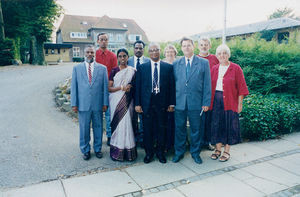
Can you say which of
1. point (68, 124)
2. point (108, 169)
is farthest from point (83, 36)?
point (108, 169)

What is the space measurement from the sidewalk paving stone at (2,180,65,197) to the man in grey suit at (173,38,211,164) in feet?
7.46

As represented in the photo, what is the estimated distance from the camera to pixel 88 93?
445cm

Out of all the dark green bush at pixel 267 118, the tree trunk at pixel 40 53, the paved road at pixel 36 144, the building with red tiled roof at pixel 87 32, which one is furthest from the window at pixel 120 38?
the dark green bush at pixel 267 118

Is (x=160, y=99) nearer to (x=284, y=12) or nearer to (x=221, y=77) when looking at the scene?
(x=221, y=77)

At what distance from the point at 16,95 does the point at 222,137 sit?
821cm

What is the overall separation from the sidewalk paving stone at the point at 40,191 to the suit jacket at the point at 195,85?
244cm

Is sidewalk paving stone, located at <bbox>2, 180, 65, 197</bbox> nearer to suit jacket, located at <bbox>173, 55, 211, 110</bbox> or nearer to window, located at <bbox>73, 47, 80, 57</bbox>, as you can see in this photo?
suit jacket, located at <bbox>173, 55, 211, 110</bbox>

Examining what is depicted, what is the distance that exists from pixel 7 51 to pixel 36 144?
59.0ft

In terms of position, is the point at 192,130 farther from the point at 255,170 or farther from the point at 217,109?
the point at 255,170

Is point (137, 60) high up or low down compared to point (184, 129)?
up

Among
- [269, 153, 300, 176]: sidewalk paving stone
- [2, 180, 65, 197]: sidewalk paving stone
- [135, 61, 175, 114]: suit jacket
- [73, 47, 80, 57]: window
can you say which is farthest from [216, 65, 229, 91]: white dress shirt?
[73, 47, 80, 57]: window

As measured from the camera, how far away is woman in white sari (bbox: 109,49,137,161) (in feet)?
14.5

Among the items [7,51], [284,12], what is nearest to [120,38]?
[7,51]

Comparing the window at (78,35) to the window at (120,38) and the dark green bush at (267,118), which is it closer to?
the window at (120,38)
